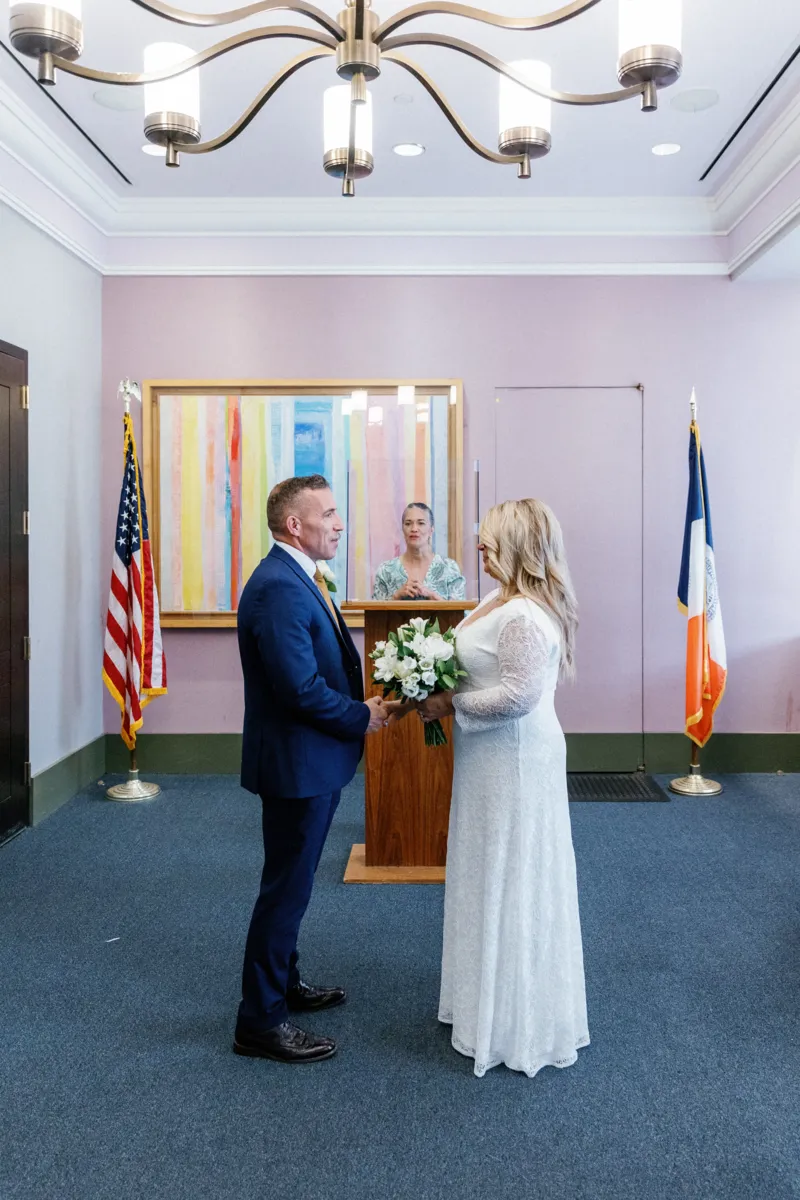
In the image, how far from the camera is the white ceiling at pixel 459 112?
388cm

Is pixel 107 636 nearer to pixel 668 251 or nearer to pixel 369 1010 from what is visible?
pixel 369 1010

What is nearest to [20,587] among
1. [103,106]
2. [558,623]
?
[103,106]

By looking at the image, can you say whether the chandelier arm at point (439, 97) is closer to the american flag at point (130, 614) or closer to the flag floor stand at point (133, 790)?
the american flag at point (130, 614)

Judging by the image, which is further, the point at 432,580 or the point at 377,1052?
the point at 432,580

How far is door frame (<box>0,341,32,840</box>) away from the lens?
4.75 metres

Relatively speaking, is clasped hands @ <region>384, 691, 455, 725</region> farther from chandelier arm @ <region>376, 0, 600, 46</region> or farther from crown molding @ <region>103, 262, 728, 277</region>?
crown molding @ <region>103, 262, 728, 277</region>

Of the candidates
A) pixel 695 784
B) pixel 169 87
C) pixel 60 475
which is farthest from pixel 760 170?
pixel 60 475

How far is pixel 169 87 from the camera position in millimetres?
2471

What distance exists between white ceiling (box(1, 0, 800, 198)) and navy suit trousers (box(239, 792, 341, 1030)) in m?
3.00

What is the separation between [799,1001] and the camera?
3.08 metres

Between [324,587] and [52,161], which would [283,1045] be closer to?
[324,587]

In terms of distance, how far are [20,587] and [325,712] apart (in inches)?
112

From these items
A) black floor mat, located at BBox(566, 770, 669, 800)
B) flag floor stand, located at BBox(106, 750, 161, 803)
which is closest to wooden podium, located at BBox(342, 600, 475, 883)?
black floor mat, located at BBox(566, 770, 669, 800)

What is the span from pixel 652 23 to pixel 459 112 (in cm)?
283
